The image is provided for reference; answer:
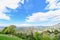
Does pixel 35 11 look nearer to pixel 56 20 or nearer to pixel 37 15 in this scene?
pixel 37 15

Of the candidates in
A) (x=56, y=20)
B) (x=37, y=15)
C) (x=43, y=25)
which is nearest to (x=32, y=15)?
(x=37, y=15)

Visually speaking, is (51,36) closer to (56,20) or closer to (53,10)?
(56,20)

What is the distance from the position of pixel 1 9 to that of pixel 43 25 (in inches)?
28.2

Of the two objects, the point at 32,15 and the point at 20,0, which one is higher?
the point at 20,0

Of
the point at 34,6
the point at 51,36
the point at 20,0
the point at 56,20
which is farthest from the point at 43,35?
the point at 20,0

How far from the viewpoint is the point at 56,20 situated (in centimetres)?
223

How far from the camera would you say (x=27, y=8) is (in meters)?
2.27

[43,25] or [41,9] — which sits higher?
[41,9]

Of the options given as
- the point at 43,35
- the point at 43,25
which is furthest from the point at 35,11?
the point at 43,35

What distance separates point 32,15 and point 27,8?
0.14 metres

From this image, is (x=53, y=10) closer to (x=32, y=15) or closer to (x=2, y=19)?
(x=32, y=15)

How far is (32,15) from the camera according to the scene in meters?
2.23

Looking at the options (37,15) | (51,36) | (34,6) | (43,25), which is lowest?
(51,36)

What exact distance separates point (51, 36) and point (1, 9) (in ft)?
2.95
